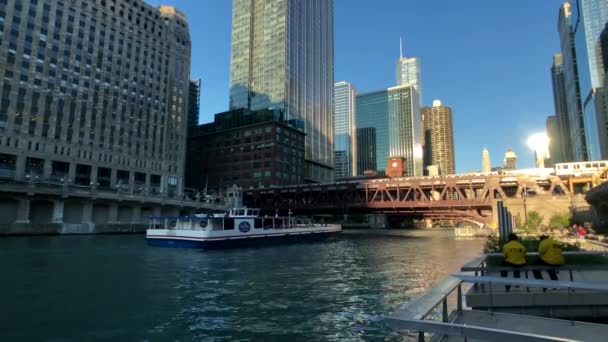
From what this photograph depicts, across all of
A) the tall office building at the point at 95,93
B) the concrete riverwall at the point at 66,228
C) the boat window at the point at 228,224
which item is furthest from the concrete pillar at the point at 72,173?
the boat window at the point at 228,224

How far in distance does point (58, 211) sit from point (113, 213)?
45.5 feet

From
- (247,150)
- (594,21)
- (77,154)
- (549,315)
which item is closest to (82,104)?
(77,154)

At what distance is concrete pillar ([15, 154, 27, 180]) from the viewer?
91.3 metres

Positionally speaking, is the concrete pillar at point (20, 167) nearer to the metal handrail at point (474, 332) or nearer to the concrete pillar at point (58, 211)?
the concrete pillar at point (58, 211)

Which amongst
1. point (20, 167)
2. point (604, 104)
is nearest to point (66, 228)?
point (20, 167)

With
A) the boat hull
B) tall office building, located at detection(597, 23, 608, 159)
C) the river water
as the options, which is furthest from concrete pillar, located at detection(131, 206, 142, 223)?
tall office building, located at detection(597, 23, 608, 159)

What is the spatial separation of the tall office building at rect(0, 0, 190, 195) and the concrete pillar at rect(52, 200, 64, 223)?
17.6 meters

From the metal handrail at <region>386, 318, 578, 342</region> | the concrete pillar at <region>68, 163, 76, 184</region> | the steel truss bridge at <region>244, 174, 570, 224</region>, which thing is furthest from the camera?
the concrete pillar at <region>68, 163, 76, 184</region>

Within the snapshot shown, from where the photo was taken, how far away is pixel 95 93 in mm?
115500

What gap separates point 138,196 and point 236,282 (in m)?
82.4

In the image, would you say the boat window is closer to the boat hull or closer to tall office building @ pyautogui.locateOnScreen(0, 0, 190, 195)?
the boat hull

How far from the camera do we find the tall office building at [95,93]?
315ft

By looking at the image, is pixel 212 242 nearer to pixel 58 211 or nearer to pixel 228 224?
pixel 228 224

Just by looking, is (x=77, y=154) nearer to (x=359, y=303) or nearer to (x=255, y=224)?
(x=255, y=224)
